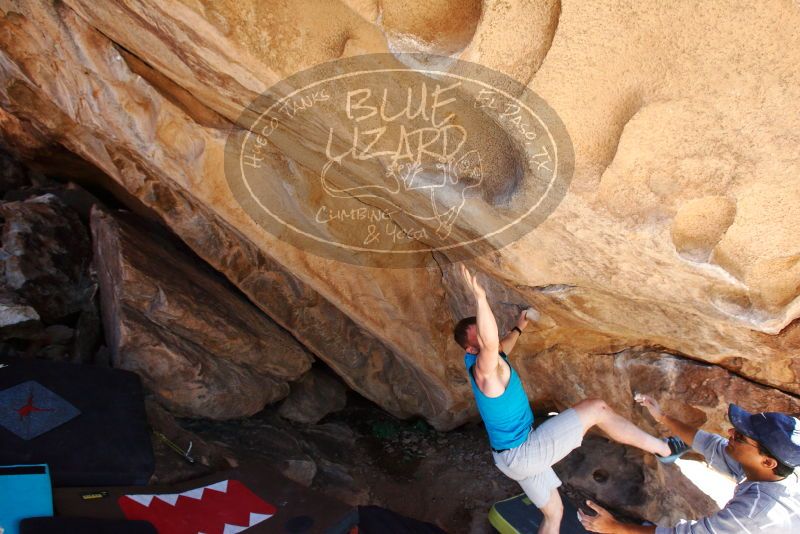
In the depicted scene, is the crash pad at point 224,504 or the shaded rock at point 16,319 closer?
the crash pad at point 224,504

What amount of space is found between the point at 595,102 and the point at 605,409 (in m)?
1.62

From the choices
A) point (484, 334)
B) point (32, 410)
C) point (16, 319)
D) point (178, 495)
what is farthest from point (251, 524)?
point (16, 319)

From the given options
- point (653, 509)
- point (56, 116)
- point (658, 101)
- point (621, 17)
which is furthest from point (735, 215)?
point (56, 116)

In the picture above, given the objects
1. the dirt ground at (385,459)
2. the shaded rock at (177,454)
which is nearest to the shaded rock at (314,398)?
the dirt ground at (385,459)

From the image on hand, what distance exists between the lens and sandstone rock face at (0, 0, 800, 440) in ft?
6.54

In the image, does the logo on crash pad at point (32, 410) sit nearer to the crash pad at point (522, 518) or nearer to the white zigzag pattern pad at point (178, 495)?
the white zigzag pattern pad at point (178, 495)

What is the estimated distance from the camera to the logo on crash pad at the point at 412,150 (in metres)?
2.26

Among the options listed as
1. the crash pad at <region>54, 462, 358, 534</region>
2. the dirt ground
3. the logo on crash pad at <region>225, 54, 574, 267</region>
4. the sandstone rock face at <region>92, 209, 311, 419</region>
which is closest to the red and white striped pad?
the crash pad at <region>54, 462, 358, 534</region>

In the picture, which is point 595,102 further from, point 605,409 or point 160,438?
point 160,438

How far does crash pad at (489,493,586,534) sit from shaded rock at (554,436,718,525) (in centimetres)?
57

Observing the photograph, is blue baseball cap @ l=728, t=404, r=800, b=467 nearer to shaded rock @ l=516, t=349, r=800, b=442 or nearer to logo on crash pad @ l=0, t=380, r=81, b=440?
shaded rock @ l=516, t=349, r=800, b=442

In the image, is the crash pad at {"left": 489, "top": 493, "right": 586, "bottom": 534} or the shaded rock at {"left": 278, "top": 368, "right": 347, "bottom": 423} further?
the shaded rock at {"left": 278, "top": 368, "right": 347, "bottom": 423}

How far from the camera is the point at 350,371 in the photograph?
494cm

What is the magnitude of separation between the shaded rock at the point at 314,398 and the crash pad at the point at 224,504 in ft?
5.44
